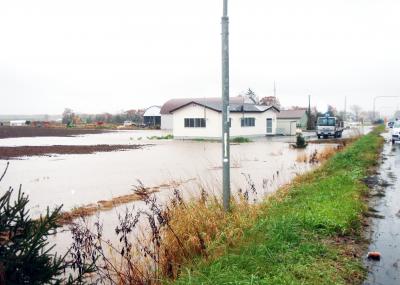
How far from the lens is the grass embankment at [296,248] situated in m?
4.71

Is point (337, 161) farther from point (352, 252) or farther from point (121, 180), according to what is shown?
point (352, 252)

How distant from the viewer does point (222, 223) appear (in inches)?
271

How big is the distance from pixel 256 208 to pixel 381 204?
3.55 metres

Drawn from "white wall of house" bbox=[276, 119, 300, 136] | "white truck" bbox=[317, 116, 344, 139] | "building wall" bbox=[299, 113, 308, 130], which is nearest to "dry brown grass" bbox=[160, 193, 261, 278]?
"white truck" bbox=[317, 116, 344, 139]

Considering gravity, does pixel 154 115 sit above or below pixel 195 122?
above

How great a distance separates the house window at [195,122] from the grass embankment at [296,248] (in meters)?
30.7

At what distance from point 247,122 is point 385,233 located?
35.2 m

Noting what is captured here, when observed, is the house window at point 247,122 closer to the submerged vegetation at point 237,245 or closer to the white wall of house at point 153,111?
the submerged vegetation at point 237,245

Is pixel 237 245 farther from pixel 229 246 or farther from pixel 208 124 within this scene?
pixel 208 124

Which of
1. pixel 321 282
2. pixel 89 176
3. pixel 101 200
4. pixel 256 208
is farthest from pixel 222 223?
pixel 89 176

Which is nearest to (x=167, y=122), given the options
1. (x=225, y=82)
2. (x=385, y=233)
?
(x=225, y=82)

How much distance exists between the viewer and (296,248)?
5695mm

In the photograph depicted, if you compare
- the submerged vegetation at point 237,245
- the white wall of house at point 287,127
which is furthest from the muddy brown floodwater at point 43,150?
the white wall of house at point 287,127

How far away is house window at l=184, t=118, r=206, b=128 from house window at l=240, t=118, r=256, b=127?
4.17m
